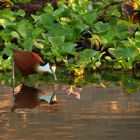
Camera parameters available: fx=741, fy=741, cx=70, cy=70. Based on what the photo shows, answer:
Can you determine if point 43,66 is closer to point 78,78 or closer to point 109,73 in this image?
point 78,78

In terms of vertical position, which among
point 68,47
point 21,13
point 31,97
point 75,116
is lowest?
point 75,116

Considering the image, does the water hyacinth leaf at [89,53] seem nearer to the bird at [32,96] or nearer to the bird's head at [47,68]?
the bird's head at [47,68]

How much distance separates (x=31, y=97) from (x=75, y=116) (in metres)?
1.56

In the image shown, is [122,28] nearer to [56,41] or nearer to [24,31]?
[56,41]

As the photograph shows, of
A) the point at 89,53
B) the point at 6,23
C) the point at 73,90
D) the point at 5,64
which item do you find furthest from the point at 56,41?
the point at 73,90

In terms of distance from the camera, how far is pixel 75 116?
8734 mm

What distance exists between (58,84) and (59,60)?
72.4 inches

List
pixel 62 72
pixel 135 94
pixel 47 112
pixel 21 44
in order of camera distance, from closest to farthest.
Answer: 1. pixel 47 112
2. pixel 135 94
3. pixel 62 72
4. pixel 21 44

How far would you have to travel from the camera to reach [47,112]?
901cm

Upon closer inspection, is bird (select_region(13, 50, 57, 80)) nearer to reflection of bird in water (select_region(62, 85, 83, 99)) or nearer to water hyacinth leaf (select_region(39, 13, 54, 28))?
reflection of bird in water (select_region(62, 85, 83, 99))

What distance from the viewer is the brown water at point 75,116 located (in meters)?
7.77

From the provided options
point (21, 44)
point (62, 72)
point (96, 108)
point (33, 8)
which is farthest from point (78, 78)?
point (33, 8)

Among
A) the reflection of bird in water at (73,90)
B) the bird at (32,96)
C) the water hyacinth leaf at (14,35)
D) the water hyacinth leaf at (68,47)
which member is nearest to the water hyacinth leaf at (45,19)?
the water hyacinth leaf at (14,35)

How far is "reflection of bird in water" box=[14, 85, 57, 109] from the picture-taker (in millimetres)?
9602
